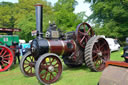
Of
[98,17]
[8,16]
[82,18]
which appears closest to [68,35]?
[82,18]

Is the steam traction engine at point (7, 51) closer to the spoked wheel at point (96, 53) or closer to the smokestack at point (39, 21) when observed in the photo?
the smokestack at point (39, 21)

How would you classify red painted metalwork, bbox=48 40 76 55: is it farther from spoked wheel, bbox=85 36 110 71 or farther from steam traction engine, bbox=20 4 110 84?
spoked wheel, bbox=85 36 110 71

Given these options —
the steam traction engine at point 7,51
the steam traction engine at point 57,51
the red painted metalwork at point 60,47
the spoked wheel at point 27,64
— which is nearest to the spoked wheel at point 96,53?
the steam traction engine at point 57,51

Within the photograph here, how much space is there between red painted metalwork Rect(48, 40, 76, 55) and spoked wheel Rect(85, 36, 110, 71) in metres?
0.62

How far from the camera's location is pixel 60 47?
4.87 meters

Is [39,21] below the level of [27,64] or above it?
above

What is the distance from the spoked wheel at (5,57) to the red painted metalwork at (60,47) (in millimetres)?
2814

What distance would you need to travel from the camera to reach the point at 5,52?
634 centimetres

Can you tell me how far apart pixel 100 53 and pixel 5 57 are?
4.68m

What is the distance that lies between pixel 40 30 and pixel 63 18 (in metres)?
15.4

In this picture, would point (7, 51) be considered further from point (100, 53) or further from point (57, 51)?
point (100, 53)

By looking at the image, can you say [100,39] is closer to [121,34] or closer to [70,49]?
[70,49]

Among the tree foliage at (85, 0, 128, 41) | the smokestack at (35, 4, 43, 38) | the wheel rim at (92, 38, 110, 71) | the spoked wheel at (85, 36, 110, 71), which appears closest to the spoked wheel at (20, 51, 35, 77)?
the smokestack at (35, 4, 43, 38)

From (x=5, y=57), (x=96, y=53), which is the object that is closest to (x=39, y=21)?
(x=96, y=53)
